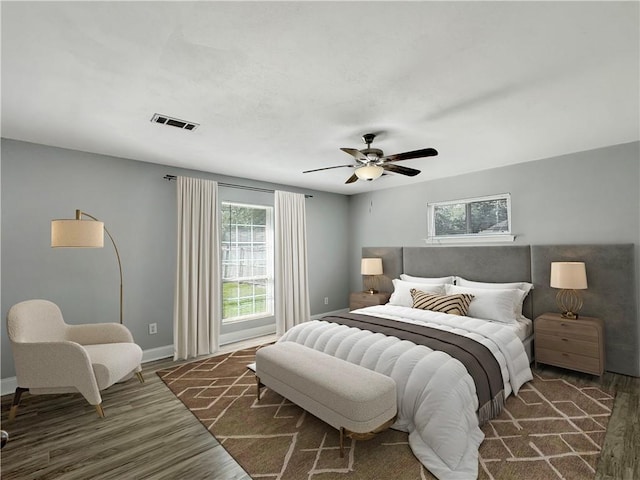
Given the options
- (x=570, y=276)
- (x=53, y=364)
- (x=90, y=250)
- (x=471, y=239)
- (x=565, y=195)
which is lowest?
(x=53, y=364)

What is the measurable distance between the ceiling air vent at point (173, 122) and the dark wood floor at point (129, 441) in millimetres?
2566

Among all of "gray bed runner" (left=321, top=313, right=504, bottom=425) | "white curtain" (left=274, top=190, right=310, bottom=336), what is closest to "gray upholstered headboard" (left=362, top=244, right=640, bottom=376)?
"gray bed runner" (left=321, top=313, right=504, bottom=425)

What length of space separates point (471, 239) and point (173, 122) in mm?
4141

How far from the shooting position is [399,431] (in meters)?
2.43

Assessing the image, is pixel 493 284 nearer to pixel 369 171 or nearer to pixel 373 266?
pixel 373 266

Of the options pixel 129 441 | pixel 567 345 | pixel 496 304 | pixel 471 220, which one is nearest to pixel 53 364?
pixel 129 441

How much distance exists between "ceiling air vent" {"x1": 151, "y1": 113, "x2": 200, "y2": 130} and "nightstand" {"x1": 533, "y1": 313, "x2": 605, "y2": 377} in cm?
419

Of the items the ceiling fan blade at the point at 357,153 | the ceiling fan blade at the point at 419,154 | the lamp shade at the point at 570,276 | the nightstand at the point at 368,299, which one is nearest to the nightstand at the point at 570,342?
the lamp shade at the point at 570,276

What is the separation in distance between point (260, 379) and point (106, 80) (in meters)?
2.67

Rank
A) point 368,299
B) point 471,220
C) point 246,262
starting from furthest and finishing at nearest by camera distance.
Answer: point 368,299, point 246,262, point 471,220

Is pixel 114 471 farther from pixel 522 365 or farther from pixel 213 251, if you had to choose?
pixel 522 365

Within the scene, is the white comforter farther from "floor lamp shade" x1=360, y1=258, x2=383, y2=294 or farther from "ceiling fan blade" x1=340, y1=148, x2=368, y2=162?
"floor lamp shade" x1=360, y1=258, x2=383, y2=294

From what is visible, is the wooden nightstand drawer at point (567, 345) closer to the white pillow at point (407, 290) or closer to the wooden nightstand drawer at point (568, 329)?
the wooden nightstand drawer at point (568, 329)

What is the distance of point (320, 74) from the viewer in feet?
6.85
